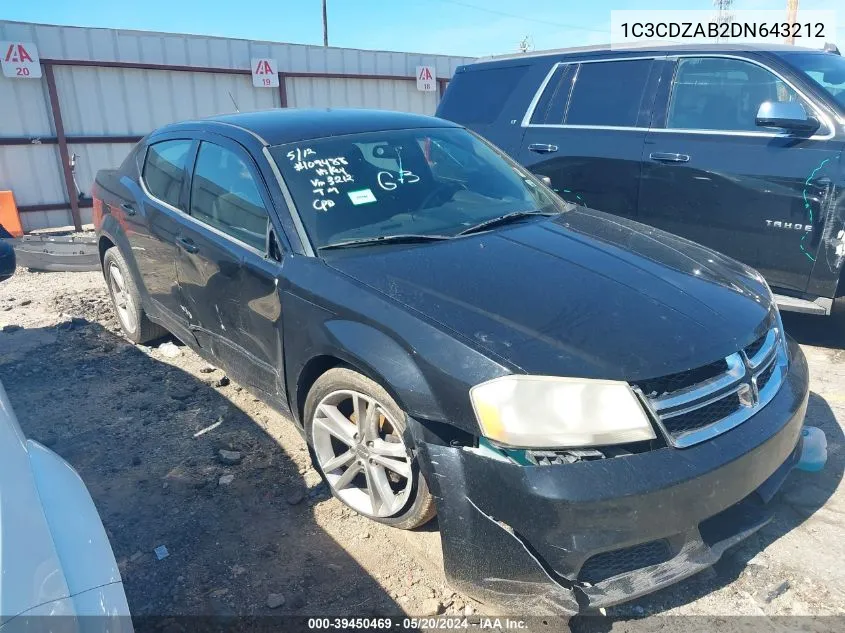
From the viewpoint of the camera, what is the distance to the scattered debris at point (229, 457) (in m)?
3.39

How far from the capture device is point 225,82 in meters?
11.8

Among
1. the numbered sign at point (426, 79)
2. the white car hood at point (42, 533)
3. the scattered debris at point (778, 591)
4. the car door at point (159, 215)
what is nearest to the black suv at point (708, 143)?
the scattered debris at point (778, 591)

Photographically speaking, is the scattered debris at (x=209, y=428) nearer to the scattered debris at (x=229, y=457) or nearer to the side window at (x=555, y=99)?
the scattered debris at (x=229, y=457)

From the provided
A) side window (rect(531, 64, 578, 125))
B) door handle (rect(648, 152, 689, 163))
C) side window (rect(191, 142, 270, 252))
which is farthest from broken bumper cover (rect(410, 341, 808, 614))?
side window (rect(531, 64, 578, 125))

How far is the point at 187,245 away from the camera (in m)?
3.59

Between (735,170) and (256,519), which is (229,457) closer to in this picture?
(256,519)

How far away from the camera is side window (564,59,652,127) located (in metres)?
5.01

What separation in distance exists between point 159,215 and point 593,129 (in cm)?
329

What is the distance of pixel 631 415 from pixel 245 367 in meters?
2.01

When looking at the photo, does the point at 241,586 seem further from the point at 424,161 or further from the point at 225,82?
the point at 225,82

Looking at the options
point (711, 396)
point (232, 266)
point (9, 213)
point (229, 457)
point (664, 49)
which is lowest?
point (9, 213)

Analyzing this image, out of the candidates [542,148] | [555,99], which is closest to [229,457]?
[542,148]

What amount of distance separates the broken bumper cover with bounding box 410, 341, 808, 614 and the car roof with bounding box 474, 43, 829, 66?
3.46 meters

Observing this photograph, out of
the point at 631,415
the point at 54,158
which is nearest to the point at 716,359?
the point at 631,415
